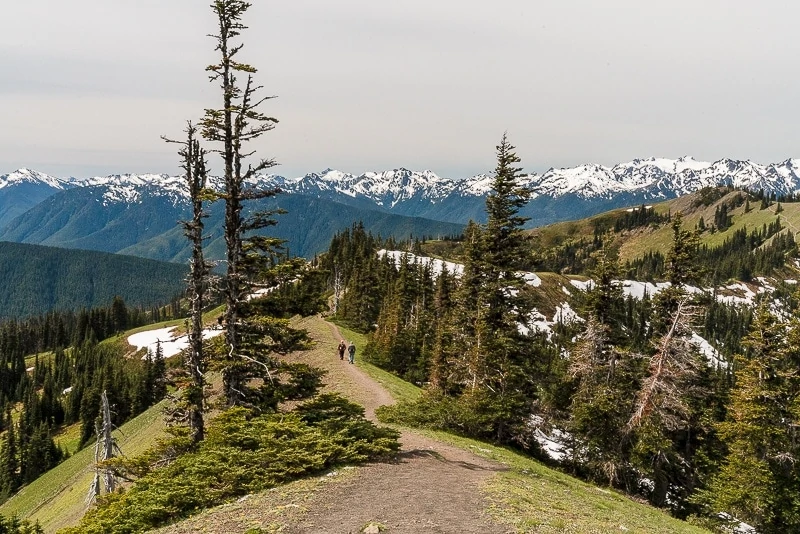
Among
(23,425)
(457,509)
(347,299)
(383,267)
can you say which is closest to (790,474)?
(457,509)

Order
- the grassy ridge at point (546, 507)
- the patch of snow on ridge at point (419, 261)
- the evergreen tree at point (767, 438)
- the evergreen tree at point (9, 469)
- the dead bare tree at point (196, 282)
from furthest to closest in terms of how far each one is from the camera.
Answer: the patch of snow on ridge at point (419, 261)
the evergreen tree at point (9, 469)
the evergreen tree at point (767, 438)
the dead bare tree at point (196, 282)
the grassy ridge at point (546, 507)

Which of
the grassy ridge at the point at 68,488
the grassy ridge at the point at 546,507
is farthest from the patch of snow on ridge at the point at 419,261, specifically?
the grassy ridge at the point at 546,507

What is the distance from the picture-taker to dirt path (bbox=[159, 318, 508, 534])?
12766 millimetres

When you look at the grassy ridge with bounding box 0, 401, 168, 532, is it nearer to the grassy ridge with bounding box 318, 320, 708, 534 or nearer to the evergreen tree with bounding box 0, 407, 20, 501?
the evergreen tree with bounding box 0, 407, 20, 501

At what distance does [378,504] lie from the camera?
1452 centimetres

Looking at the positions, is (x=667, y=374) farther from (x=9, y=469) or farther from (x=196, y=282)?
(x=9, y=469)

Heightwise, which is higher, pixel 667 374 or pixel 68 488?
pixel 667 374

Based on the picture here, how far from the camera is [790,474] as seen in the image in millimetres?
29578

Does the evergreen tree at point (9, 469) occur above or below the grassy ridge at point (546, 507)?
below

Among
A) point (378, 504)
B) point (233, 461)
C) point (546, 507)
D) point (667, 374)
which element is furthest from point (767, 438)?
point (233, 461)

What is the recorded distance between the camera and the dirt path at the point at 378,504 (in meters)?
12.8

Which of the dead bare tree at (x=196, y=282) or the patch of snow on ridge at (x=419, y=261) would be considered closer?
the dead bare tree at (x=196, y=282)

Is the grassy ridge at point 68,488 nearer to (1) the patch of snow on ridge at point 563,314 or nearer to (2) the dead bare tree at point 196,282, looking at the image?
(2) the dead bare tree at point 196,282

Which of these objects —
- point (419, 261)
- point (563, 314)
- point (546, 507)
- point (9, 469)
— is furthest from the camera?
point (563, 314)
